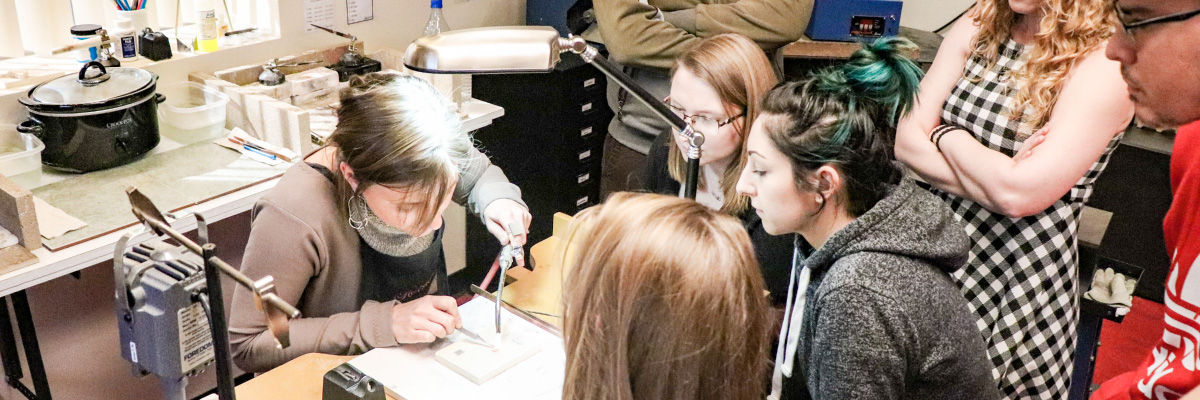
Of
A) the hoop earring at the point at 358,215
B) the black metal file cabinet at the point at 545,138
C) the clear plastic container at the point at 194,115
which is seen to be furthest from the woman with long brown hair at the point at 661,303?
the black metal file cabinet at the point at 545,138

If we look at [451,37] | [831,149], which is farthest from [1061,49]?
[451,37]

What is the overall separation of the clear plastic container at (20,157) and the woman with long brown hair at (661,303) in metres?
1.63

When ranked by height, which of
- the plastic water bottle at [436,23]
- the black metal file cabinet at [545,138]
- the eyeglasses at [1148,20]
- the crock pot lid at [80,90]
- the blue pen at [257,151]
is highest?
the eyeglasses at [1148,20]

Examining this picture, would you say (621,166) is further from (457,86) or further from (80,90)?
(80,90)

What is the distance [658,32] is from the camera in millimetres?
2525

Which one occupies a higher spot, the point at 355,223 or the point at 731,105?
the point at 731,105

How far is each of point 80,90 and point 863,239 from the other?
73.8 inches

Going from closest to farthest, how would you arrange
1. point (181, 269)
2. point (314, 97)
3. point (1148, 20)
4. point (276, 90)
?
point (1148, 20) < point (181, 269) < point (276, 90) < point (314, 97)

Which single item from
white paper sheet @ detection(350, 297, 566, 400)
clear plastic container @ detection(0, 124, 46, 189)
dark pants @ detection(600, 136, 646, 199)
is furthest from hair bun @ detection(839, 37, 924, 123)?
clear plastic container @ detection(0, 124, 46, 189)

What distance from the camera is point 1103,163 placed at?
178cm

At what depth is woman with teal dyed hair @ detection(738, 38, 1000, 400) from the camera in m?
1.35

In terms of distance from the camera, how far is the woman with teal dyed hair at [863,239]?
135cm

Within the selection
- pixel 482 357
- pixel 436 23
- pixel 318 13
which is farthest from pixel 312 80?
pixel 482 357

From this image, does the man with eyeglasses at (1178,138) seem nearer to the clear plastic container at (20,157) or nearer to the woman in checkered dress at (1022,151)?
the woman in checkered dress at (1022,151)
